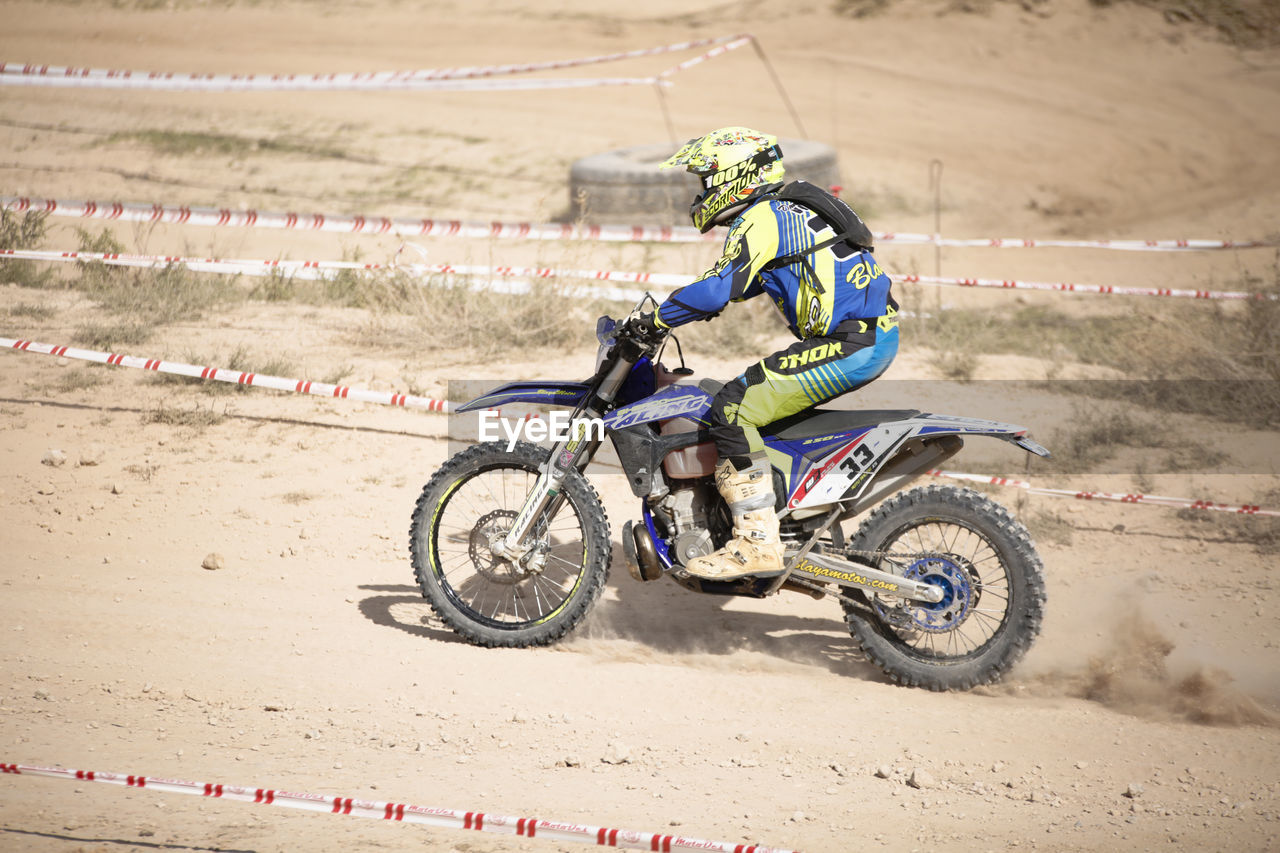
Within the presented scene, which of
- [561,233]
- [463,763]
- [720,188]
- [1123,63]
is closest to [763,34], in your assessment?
[1123,63]

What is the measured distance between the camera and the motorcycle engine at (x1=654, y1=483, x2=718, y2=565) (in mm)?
5023

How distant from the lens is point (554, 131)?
687 inches

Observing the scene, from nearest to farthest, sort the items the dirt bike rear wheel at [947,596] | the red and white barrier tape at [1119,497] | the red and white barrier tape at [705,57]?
the dirt bike rear wheel at [947,596]
the red and white barrier tape at [1119,497]
the red and white barrier tape at [705,57]

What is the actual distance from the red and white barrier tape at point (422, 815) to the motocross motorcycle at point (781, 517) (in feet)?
5.26

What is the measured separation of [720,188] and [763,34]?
767 inches

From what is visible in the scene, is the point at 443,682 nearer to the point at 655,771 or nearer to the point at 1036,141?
the point at 655,771

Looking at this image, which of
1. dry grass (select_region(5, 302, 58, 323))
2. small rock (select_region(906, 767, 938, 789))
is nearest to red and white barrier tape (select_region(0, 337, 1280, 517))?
dry grass (select_region(5, 302, 58, 323))

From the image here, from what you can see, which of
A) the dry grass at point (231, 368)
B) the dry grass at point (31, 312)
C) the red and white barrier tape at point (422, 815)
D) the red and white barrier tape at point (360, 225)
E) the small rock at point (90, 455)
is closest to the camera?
the red and white barrier tape at point (422, 815)

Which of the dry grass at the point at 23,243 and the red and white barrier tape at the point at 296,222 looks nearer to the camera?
the red and white barrier tape at the point at 296,222

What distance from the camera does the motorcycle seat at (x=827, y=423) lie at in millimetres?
4898

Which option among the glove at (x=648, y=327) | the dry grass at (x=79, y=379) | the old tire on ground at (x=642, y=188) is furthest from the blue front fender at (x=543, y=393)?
the old tire on ground at (x=642, y=188)

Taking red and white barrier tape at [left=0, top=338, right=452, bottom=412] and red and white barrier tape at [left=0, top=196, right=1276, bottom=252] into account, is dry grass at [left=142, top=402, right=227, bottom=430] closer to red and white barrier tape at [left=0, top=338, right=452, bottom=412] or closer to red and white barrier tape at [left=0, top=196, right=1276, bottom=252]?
red and white barrier tape at [left=0, top=338, right=452, bottom=412]

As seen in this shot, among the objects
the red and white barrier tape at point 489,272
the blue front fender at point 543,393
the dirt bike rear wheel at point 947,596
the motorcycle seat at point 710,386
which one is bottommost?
the dirt bike rear wheel at point 947,596

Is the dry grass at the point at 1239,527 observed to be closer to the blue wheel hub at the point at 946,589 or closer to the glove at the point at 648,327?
the blue wheel hub at the point at 946,589
